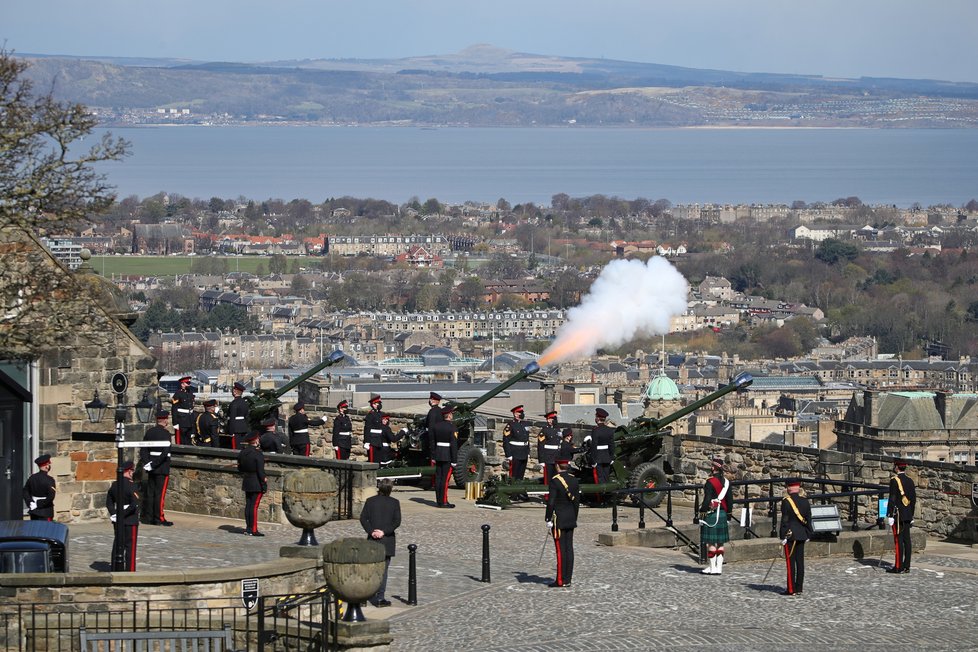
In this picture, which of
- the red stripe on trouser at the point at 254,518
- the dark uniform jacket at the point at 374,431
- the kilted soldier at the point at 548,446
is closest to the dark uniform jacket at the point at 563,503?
the red stripe on trouser at the point at 254,518

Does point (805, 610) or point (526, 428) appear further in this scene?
point (526, 428)

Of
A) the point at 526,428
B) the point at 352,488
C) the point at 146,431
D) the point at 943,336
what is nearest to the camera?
the point at 146,431

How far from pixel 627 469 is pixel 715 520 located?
591 centimetres

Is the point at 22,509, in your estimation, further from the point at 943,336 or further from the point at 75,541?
the point at 943,336

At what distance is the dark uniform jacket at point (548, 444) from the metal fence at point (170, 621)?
917cm

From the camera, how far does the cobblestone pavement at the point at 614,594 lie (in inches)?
691

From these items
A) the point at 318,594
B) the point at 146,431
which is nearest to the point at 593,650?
the point at 318,594

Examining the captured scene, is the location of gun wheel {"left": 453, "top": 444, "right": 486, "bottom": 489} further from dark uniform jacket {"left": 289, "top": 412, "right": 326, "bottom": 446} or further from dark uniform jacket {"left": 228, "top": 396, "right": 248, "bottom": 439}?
dark uniform jacket {"left": 228, "top": 396, "right": 248, "bottom": 439}

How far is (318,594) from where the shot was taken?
1677 centimetres

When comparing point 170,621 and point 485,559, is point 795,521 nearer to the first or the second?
point 485,559

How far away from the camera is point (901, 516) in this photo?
21.0 meters

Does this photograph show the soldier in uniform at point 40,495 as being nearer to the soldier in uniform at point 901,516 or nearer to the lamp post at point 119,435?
the lamp post at point 119,435

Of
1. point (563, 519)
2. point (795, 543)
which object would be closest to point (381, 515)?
point (563, 519)

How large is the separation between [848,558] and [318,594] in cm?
719
